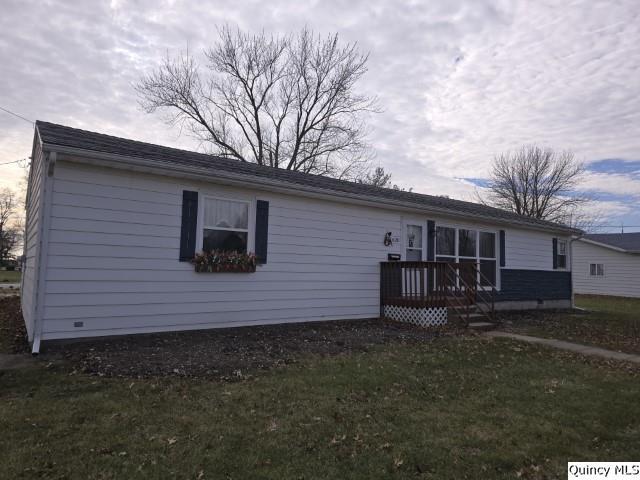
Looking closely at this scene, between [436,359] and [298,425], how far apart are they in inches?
128

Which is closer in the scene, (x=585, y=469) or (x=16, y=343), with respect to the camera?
(x=585, y=469)

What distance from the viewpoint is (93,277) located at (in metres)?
6.74

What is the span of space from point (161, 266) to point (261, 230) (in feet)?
6.69

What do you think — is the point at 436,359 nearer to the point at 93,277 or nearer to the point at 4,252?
the point at 93,277

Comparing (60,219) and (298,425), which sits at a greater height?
(60,219)

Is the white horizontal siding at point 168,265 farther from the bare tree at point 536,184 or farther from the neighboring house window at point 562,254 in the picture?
the bare tree at point 536,184

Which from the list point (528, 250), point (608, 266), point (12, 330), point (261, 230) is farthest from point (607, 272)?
point (12, 330)

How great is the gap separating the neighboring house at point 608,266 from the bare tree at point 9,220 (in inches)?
2136

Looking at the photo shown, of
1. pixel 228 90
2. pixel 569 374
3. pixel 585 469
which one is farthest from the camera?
pixel 228 90

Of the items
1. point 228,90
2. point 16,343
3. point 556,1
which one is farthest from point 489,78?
point 228,90

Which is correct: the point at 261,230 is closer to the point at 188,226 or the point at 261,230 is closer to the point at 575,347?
the point at 188,226

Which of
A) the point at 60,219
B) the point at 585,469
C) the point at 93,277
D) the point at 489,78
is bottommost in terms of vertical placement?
the point at 585,469

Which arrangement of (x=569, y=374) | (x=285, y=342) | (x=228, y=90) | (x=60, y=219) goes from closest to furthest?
(x=569, y=374)
(x=60, y=219)
(x=285, y=342)
(x=228, y=90)

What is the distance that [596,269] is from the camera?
26125 millimetres
